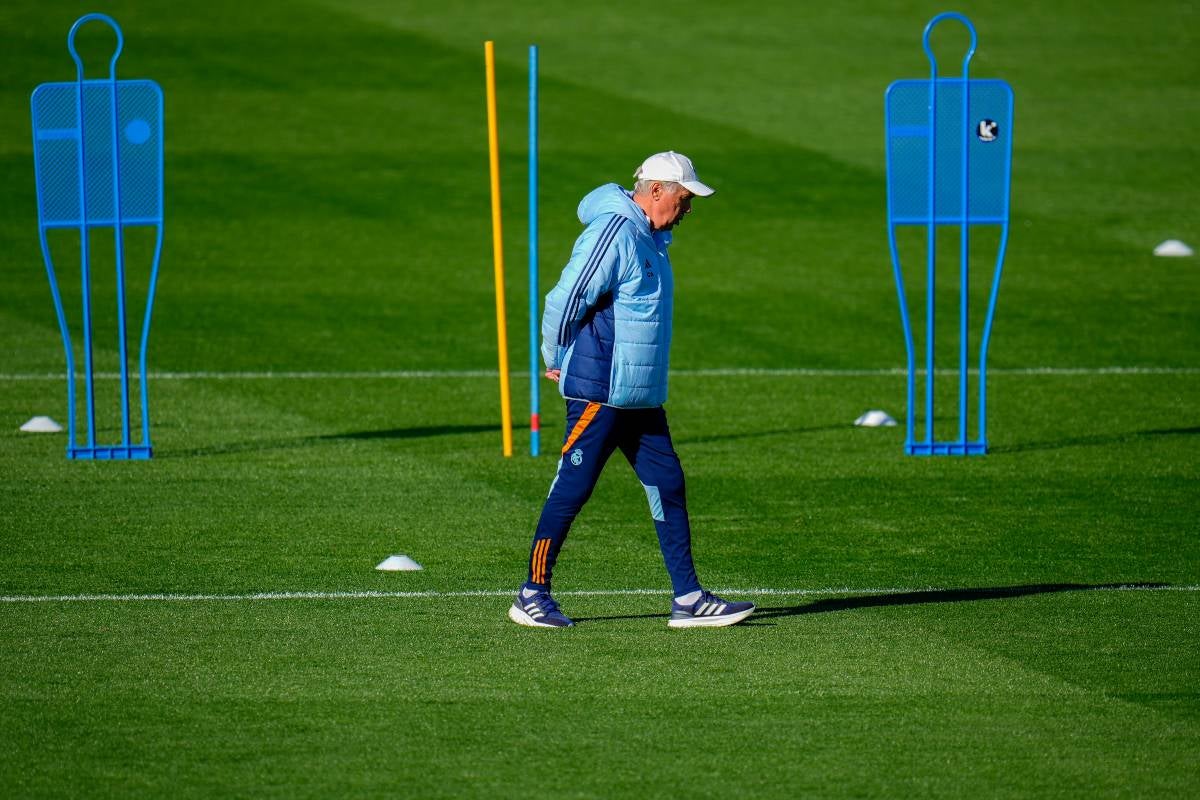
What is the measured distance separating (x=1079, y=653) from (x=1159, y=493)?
4.44 metres

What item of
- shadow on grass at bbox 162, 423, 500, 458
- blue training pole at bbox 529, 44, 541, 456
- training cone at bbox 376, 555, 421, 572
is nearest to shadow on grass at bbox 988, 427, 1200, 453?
blue training pole at bbox 529, 44, 541, 456

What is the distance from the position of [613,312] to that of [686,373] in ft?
32.1

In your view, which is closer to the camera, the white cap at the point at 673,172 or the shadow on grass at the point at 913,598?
the white cap at the point at 673,172

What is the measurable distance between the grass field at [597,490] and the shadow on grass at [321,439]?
70 millimetres

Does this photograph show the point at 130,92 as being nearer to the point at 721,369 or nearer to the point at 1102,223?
the point at 721,369

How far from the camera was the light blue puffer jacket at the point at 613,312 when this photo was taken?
9.14 meters

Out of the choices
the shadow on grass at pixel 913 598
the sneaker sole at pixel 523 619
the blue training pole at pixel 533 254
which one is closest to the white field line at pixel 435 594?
the shadow on grass at pixel 913 598

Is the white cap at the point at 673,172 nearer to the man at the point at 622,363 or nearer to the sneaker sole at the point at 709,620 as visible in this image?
the man at the point at 622,363

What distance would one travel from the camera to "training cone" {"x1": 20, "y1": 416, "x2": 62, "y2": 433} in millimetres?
15688

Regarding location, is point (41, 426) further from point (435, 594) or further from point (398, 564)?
point (435, 594)

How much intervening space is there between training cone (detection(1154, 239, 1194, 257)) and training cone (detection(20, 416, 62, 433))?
15001mm

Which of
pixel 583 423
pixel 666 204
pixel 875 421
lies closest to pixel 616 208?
pixel 666 204

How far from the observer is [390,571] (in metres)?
11.0

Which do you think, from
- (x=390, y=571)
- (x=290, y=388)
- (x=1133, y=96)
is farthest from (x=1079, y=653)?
(x=1133, y=96)
